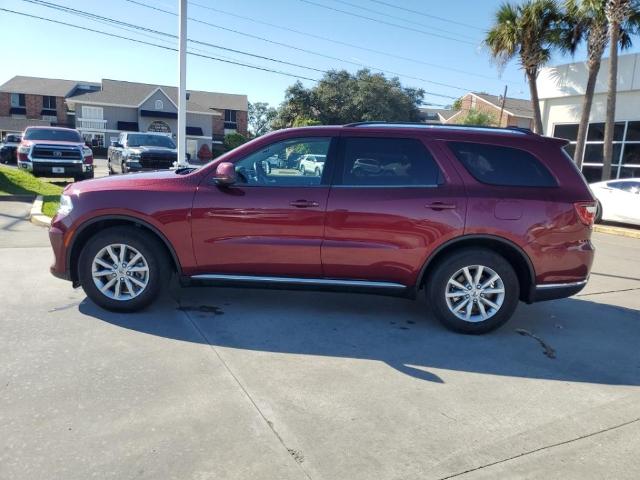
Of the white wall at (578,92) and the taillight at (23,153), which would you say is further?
the white wall at (578,92)

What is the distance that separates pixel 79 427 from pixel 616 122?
19951 mm

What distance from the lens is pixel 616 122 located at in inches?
716

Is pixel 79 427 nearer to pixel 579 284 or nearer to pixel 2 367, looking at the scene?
pixel 2 367

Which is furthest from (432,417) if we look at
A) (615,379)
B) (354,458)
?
(615,379)

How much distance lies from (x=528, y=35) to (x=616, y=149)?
200 inches

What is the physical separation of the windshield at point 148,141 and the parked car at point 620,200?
510 inches

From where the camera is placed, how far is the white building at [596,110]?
56.6 ft

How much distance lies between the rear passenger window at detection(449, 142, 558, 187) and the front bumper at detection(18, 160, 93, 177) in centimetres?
1373

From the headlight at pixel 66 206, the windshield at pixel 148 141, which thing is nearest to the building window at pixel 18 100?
the windshield at pixel 148 141

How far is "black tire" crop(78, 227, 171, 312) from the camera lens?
4.80 metres

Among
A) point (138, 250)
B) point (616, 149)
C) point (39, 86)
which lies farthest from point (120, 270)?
point (39, 86)

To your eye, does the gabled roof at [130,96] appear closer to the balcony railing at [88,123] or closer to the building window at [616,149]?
the balcony railing at [88,123]

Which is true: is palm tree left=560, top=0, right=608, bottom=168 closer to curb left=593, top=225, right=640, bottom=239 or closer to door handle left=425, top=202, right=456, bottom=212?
curb left=593, top=225, right=640, bottom=239

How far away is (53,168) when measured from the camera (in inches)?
600
